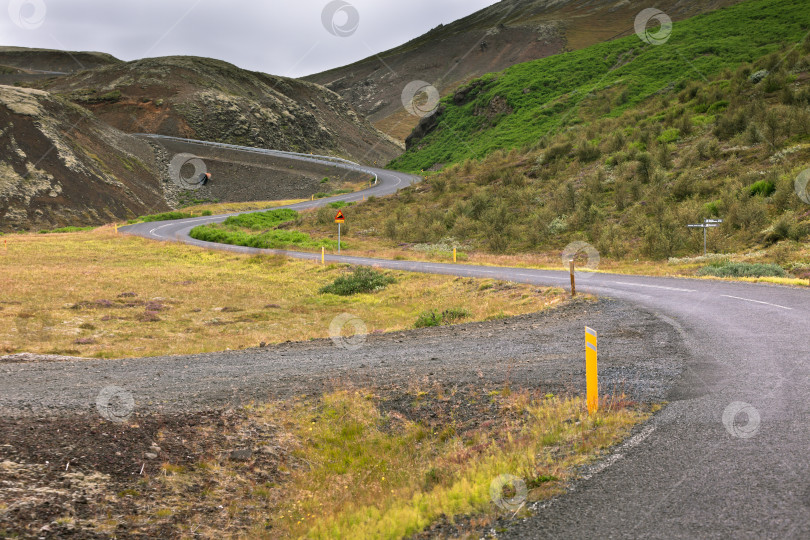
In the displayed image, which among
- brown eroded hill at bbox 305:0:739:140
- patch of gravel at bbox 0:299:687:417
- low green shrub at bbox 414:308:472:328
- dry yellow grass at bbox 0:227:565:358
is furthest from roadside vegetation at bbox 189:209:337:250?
brown eroded hill at bbox 305:0:739:140

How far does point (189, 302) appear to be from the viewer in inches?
843

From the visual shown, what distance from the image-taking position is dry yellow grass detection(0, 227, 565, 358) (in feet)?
49.7

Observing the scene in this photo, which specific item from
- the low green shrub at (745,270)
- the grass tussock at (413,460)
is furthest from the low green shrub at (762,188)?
the grass tussock at (413,460)

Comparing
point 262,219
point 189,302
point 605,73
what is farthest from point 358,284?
point 605,73

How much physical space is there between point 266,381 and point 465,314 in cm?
819

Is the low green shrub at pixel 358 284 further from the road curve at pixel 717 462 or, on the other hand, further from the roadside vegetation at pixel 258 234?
the road curve at pixel 717 462

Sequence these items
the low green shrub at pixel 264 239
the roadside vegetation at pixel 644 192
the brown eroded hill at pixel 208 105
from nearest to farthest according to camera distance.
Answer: the roadside vegetation at pixel 644 192
the low green shrub at pixel 264 239
the brown eroded hill at pixel 208 105

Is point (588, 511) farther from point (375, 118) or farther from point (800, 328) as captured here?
point (375, 118)

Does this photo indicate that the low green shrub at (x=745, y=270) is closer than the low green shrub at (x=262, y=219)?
Yes

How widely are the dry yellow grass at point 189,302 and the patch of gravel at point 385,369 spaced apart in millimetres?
2933

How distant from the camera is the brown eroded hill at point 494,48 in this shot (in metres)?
137

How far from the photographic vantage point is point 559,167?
4512 cm

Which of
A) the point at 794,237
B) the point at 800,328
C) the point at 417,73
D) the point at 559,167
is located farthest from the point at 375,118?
the point at 800,328

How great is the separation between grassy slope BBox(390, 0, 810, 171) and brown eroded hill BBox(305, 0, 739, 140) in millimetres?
30312
